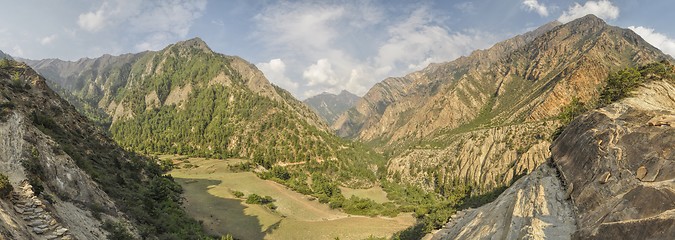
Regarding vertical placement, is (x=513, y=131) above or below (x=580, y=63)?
below

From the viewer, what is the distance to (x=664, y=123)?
22.4 metres

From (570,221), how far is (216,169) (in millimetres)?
95856

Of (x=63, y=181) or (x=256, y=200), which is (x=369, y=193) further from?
(x=63, y=181)

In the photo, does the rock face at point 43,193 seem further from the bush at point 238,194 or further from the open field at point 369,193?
the open field at point 369,193

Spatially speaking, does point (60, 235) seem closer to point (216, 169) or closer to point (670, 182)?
point (670, 182)

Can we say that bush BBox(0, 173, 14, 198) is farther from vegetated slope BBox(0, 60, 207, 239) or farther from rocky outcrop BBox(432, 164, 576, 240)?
rocky outcrop BBox(432, 164, 576, 240)

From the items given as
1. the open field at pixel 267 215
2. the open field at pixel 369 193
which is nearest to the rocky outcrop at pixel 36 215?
the open field at pixel 267 215

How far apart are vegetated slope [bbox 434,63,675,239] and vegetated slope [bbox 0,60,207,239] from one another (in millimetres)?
28847

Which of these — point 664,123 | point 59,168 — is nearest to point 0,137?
point 59,168

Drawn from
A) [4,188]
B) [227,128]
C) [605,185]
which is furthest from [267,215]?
[227,128]

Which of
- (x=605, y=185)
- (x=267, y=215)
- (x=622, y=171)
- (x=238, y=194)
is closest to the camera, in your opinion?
(x=622, y=171)

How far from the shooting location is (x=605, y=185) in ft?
72.0

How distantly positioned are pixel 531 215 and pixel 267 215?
4754 centimetres

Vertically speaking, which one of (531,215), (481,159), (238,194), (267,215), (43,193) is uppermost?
(481,159)
